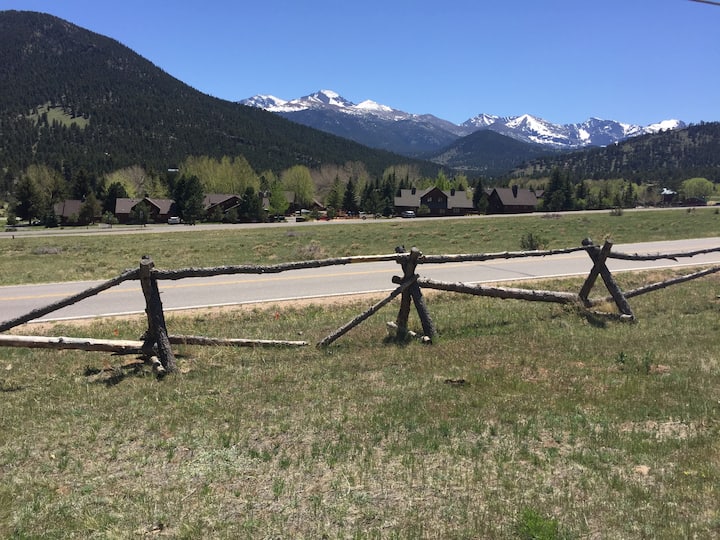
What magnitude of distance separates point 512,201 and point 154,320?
106866mm

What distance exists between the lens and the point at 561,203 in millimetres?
105188

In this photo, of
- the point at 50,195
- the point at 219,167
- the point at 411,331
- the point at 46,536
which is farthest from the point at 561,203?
the point at 46,536

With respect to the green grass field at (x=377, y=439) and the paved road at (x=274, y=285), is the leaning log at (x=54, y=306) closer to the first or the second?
the green grass field at (x=377, y=439)

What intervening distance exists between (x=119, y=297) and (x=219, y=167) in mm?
114198

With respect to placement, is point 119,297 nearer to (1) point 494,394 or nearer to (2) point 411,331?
(2) point 411,331

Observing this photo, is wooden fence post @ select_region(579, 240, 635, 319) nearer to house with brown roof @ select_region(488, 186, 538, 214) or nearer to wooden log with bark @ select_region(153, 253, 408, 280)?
wooden log with bark @ select_region(153, 253, 408, 280)

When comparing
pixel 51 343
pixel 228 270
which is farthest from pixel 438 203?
pixel 51 343

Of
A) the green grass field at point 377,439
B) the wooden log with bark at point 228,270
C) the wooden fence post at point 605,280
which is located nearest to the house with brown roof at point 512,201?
the wooden fence post at point 605,280

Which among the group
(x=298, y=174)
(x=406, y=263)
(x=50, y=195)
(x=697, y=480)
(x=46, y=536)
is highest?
(x=298, y=174)

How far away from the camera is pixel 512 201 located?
4208 inches

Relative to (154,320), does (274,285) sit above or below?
below

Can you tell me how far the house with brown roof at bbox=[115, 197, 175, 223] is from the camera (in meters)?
85.6

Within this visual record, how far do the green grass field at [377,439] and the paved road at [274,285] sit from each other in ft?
14.4

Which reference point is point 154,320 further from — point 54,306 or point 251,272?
point 251,272
